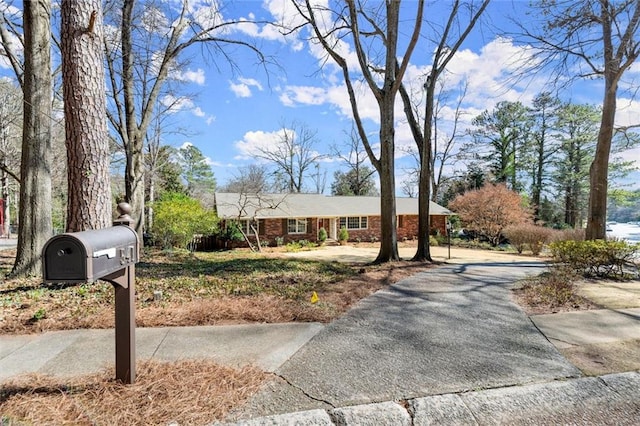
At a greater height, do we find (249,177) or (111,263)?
(249,177)

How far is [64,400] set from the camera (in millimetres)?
1938

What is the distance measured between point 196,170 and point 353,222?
87.0 feet

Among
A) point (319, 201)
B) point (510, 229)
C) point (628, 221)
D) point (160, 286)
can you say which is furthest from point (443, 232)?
point (160, 286)

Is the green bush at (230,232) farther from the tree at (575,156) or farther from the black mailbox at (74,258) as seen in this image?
the tree at (575,156)

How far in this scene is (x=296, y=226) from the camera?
72.0ft

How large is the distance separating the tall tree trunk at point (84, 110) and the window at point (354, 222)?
19.6m

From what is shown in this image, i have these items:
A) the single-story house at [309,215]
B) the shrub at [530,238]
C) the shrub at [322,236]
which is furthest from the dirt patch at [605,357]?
the shrub at [322,236]

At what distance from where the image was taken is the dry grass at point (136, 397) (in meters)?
1.79

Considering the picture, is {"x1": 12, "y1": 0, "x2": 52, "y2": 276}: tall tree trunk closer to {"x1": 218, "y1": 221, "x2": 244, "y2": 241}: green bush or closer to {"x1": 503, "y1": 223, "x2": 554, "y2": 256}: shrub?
{"x1": 218, "y1": 221, "x2": 244, "y2": 241}: green bush

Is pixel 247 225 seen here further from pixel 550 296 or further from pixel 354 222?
pixel 550 296

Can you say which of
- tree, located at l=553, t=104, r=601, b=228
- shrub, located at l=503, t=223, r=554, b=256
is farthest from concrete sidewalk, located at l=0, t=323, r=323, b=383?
tree, located at l=553, t=104, r=601, b=228

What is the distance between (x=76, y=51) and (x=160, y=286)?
3395 mm

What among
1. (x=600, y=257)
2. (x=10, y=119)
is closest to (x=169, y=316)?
(x=600, y=257)

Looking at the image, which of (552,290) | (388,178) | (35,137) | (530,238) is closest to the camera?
(552,290)
